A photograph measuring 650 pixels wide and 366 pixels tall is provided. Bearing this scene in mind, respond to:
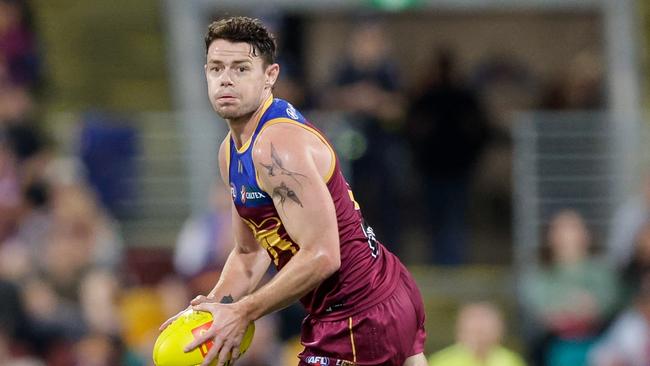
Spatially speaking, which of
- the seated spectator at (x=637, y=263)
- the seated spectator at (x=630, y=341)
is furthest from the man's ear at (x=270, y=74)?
the seated spectator at (x=637, y=263)

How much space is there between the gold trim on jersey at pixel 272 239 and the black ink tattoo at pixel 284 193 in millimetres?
215

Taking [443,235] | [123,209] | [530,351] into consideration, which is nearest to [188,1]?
[123,209]

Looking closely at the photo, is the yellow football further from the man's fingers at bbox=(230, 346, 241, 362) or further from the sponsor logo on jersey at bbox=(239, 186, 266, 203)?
the sponsor logo on jersey at bbox=(239, 186, 266, 203)

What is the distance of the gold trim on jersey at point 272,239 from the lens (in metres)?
5.96

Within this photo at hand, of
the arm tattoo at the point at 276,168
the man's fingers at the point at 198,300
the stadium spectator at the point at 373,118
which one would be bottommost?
the stadium spectator at the point at 373,118

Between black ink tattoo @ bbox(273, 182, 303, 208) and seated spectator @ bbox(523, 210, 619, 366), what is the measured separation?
5.34 meters

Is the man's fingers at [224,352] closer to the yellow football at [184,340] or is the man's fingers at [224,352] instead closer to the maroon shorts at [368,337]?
the yellow football at [184,340]

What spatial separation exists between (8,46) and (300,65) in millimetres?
2823

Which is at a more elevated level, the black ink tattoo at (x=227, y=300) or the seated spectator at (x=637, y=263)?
the black ink tattoo at (x=227, y=300)

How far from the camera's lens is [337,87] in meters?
12.2

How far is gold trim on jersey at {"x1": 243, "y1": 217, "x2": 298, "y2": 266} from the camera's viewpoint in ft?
19.6

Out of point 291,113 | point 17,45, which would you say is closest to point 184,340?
point 291,113

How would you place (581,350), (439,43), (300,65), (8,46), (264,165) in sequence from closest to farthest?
(264,165) < (581,350) < (8,46) < (300,65) < (439,43)

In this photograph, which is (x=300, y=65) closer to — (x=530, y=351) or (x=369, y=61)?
(x=369, y=61)
